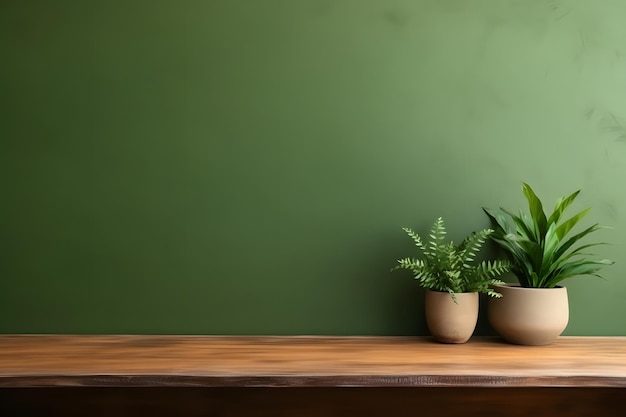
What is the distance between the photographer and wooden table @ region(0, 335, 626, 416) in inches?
40.9

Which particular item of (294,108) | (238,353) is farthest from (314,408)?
(294,108)

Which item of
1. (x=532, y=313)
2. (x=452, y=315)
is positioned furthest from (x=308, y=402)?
(x=532, y=313)

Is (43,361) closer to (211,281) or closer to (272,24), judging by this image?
(211,281)

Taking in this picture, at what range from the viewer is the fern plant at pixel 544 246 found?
1296 mm

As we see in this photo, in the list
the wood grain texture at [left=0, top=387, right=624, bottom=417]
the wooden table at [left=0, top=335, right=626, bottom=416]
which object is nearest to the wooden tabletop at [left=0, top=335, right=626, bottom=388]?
the wooden table at [left=0, top=335, right=626, bottom=416]

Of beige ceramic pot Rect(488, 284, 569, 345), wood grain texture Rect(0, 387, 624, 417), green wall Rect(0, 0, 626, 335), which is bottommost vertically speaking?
wood grain texture Rect(0, 387, 624, 417)

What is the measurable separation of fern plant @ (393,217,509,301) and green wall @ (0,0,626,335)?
3.4 inches

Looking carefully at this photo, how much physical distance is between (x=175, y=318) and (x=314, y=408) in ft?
1.22

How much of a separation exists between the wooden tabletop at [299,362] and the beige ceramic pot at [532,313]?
28 millimetres

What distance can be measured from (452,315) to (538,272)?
0.22 metres

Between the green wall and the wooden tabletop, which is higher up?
the green wall

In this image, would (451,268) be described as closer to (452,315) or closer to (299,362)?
(452,315)

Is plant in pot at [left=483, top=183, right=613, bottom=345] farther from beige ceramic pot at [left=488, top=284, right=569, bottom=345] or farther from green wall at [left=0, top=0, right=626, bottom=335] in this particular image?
green wall at [left=0, top=0, right=626, bottom=335]

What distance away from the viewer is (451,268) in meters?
1.28
